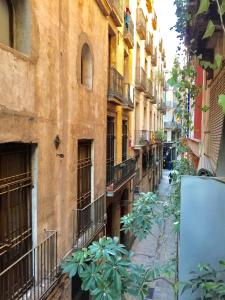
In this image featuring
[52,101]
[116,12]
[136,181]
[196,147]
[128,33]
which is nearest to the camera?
[52,101]

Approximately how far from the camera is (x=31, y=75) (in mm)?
6559

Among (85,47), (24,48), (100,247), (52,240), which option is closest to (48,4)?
(24,48)

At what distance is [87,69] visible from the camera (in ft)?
36.0

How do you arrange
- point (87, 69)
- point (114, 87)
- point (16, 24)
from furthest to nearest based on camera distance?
point (114, 87), point (87, 69), point (16, 24)

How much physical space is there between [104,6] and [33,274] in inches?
344

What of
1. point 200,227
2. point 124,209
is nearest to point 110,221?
→ point 124,209

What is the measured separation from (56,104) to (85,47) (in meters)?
3.34

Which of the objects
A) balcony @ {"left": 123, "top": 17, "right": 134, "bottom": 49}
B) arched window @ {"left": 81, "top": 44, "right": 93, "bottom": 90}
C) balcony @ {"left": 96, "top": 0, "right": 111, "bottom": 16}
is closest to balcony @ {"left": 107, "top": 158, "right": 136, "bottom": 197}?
arched window @ {"left": 81, "top": 44, "right": 93, "bottom": 90}

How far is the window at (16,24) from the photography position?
20.5 feet

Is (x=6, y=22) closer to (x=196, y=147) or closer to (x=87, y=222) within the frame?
(x=87, y=222)

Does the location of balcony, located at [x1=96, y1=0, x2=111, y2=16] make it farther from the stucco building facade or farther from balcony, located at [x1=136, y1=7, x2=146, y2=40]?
balcony, located at [x1=136, y1=7, x2=146, y2=40]

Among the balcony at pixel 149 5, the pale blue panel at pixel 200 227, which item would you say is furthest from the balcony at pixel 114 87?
the balcony at pixel 149 5

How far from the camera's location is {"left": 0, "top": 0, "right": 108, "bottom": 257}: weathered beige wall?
594 centimetres

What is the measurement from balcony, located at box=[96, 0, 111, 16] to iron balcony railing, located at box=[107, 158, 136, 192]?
5624 millimetres
